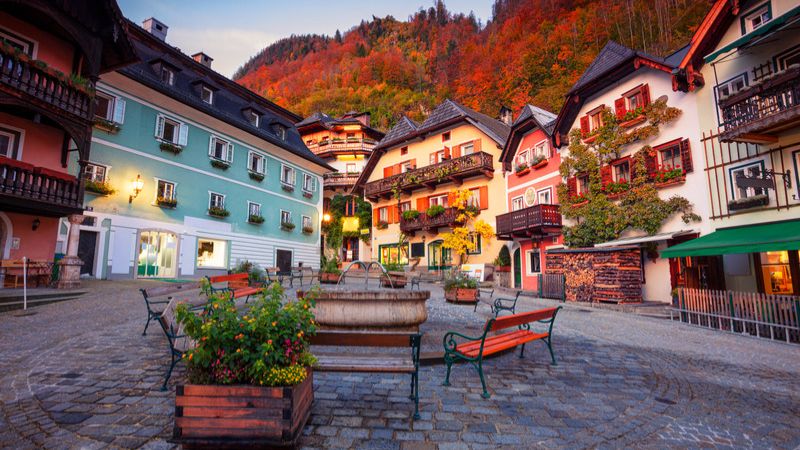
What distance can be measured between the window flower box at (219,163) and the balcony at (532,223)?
16.7 meters

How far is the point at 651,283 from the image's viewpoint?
50.0 feet

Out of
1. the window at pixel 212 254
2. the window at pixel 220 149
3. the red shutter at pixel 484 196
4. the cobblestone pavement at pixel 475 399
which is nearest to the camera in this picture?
the cobblestone pavement at pixel 475 399

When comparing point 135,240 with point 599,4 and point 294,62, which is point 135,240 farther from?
point 294,62

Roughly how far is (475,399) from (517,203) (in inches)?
795

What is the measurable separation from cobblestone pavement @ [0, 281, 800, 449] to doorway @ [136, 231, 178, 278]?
11.7m

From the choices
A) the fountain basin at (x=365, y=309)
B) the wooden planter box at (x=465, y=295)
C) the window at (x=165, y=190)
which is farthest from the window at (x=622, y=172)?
the window at (x=165, y=190)

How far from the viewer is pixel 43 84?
12.2 metres

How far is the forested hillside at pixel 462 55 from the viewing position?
38781 millimetres

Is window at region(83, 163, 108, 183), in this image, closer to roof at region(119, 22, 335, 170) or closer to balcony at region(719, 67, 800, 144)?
roof at region(119, 22, 335, 170)

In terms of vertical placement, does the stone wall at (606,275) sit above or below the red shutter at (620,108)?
below

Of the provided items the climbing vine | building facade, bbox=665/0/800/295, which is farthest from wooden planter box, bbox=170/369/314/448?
the climbing vine

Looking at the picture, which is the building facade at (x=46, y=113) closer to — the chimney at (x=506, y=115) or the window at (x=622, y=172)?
the window at (x=622, y=172)

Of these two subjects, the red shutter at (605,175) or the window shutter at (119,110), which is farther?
the window shutter at (119,110)

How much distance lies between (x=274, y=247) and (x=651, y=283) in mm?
21824
